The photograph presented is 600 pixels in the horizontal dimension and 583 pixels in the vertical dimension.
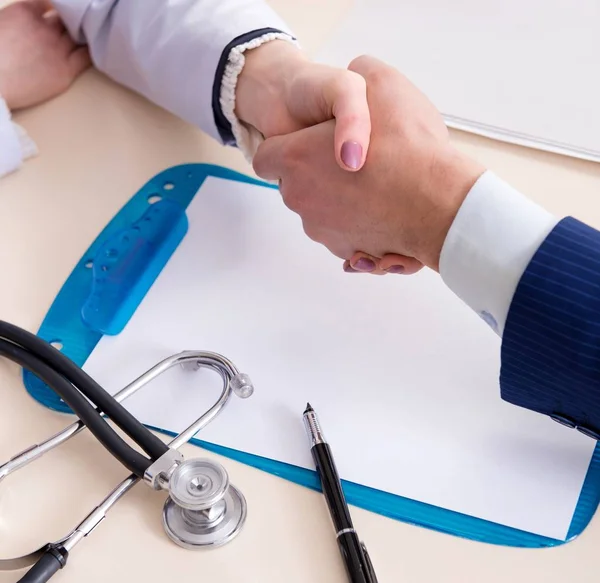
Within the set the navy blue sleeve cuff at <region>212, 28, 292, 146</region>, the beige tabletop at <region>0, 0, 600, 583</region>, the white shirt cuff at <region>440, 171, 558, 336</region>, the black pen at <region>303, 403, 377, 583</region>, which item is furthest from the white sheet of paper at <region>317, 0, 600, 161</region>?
the black pen at <region>303, 403, 377, 583</region>

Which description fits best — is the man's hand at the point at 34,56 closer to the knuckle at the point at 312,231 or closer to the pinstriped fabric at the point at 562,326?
the knuckle at the point at 312,231

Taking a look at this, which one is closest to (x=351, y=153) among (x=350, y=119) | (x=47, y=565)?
(x=350, y=119)

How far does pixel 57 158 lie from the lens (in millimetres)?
751

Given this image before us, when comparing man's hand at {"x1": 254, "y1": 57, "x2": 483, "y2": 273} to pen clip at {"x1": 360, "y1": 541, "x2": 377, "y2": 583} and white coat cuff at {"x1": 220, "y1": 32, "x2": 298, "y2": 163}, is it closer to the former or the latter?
white coat cuff at {"x1": 220, "y1": 32, "x2": 298, "y2": 163}

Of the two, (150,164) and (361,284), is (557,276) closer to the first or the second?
(361,284)

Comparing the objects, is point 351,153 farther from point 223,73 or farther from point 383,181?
point 223,73

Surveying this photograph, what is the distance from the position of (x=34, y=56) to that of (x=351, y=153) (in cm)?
42

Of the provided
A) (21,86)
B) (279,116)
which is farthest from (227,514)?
(21,86)

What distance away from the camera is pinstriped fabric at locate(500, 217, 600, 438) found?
1.60 ft

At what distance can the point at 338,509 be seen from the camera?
50cm

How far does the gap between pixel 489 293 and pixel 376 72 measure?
24cm

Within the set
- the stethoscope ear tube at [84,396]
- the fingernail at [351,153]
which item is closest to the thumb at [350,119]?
the fingernail at [351,153]

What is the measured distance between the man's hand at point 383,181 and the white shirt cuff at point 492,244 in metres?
0.02

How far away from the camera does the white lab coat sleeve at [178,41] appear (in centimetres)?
73
